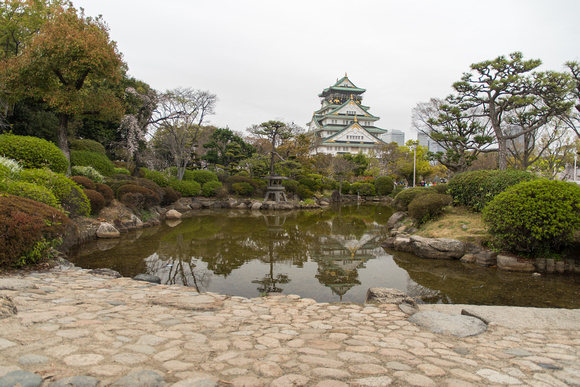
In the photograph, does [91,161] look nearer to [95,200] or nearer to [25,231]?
[95,200]

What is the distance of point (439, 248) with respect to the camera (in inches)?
308

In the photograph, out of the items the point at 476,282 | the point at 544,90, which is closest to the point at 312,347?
the point at 476,282

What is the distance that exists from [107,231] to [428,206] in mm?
9422

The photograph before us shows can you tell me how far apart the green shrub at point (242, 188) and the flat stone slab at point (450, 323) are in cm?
1977

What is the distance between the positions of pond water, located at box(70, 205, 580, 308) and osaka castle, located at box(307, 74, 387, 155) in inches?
1231

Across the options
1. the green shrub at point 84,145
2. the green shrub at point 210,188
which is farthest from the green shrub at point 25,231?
the green shrub at point 210,188

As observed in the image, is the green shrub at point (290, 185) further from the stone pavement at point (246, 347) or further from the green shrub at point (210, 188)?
the stone pavement at point (246, 347)

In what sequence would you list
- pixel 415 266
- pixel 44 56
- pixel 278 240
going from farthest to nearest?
pixel 44 56 < pixel 278 240 < pixel 415 266

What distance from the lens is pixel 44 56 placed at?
487 inches

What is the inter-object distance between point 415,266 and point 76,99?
44.5 ft

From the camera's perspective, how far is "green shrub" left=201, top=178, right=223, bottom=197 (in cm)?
2188

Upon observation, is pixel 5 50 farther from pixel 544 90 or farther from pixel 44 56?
pixel 544 90

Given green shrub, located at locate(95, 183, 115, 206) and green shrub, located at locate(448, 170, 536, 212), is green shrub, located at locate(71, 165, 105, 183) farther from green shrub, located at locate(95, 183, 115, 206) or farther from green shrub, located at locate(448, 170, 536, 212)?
green shrub, located at locate(448, 170, 536, 212)

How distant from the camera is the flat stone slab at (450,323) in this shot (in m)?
3.15
